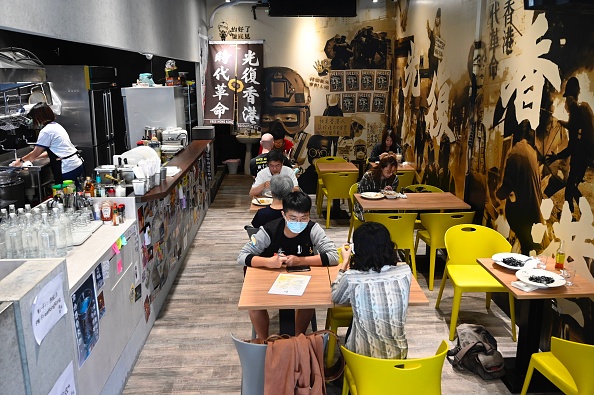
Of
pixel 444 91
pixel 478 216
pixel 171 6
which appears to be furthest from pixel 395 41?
pixel 478 216

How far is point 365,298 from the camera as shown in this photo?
2.87 metres

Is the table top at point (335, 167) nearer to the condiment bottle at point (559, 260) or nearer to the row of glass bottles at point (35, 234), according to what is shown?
the condiment bottle at point (559, 260)

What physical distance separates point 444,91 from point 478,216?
184cm

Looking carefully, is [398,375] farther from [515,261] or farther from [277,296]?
[515,261]

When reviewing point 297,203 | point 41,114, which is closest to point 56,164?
point 41,114

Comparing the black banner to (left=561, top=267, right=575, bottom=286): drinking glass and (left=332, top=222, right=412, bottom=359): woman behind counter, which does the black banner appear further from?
(left=332, top=222, right=412, bottom=359): woman behind counter

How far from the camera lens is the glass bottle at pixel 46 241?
305 cm

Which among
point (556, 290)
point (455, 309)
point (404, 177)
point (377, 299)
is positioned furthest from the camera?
point (404, 177)

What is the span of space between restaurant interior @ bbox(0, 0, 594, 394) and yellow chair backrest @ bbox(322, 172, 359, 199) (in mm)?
23

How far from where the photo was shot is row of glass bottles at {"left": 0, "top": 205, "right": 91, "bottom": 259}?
2982 mm

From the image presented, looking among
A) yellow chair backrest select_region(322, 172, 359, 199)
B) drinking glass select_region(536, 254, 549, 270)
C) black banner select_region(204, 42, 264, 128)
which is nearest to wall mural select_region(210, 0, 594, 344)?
drinking glass select_region(536, 254, 549, 270)

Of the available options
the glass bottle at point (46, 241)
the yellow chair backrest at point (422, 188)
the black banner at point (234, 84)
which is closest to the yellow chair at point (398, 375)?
the glass bottle at point (46, 241)

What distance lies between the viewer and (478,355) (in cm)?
388

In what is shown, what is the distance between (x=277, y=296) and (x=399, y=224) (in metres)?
2.51
